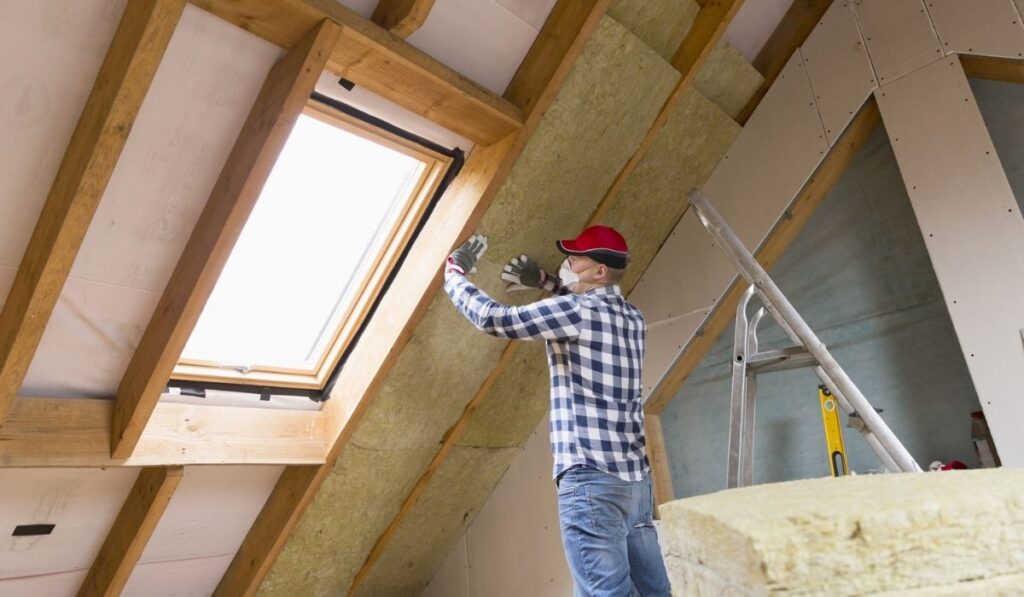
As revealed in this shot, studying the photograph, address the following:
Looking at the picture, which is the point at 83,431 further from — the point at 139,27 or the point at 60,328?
the point at 139,27

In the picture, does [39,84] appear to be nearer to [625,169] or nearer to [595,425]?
[595,425]

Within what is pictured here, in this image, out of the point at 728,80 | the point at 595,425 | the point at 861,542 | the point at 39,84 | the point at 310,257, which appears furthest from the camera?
the point at 728,80

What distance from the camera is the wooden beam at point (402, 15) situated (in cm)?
174

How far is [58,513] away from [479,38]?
1969mm

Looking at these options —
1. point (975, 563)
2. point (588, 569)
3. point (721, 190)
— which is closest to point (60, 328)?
point (588, 569)

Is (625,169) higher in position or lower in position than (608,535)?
higher

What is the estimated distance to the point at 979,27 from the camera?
236cm

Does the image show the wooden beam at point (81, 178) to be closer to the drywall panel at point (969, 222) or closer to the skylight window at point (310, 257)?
the skylight window at point (310, 257)

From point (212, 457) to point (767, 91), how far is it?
8.23 ft

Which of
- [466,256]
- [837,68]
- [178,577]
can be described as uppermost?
[837,68]

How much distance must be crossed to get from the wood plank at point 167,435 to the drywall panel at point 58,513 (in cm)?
23

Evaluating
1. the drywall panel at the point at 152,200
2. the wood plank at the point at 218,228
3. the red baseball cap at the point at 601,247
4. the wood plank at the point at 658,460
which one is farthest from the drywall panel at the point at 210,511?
the wood plank at the point at 658,460

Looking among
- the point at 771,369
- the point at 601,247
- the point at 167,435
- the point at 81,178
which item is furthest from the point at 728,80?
the point at 167,435

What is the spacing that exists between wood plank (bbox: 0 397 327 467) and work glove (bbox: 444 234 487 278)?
82 centimetres
